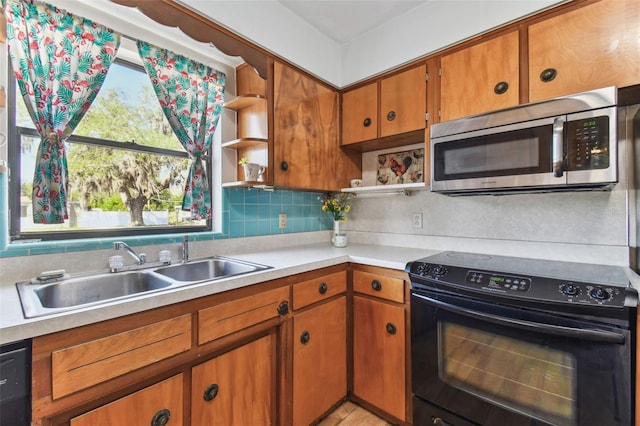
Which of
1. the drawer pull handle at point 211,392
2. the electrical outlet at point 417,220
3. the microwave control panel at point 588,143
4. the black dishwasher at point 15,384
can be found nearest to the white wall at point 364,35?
the microwave control panel at point 588,143

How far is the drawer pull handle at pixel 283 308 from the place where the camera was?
1.43 metres

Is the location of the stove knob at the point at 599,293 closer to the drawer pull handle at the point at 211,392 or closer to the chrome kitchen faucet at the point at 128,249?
the drawer pull handle at the point at 211,392

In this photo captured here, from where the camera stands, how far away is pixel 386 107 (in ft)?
6.62

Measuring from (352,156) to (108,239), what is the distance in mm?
1781

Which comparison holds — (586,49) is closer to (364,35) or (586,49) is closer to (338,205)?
(364,35)

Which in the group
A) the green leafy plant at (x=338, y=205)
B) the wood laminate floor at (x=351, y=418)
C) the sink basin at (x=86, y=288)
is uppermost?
the green leafy plant at (x=338, y=205)

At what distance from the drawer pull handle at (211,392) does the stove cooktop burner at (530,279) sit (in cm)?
105

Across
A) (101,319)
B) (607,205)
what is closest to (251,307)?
(101,319)

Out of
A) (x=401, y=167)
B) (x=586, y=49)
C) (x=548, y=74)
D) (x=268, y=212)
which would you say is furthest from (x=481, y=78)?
(x=268, y=212)

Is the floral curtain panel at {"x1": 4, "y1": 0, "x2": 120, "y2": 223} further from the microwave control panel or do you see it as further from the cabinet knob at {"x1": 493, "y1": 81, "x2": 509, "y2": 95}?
the microwave control panel

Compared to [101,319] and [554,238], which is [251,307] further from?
[554,238]

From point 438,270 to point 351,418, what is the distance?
107 cm

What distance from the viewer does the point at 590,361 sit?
1068 millimetres

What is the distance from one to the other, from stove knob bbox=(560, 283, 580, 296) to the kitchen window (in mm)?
1886
